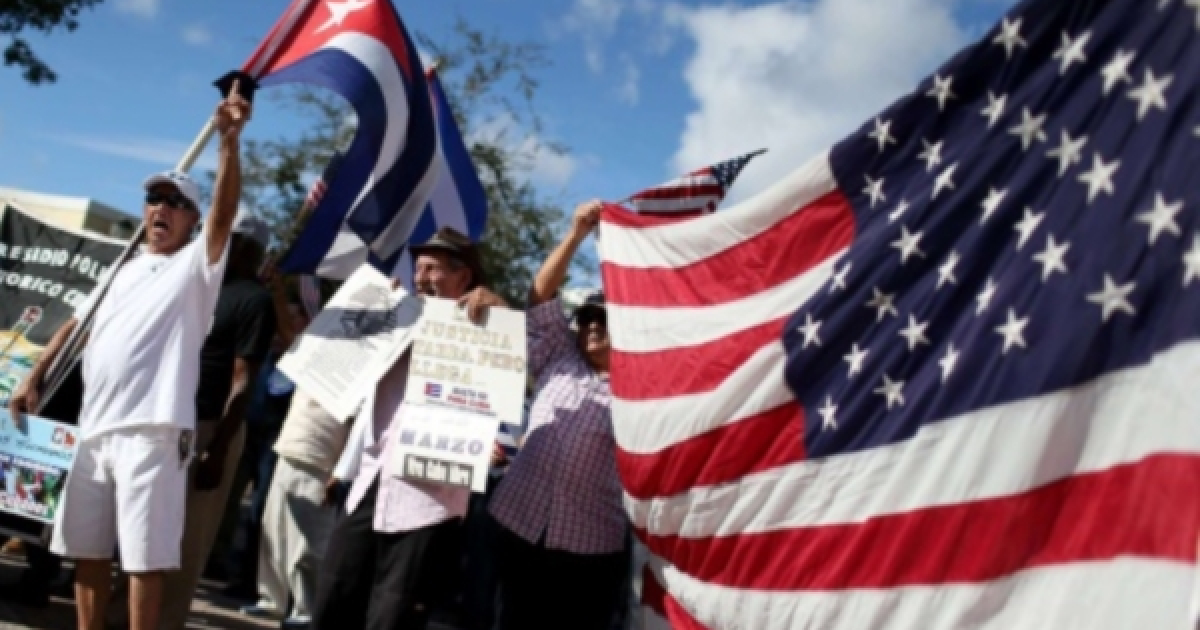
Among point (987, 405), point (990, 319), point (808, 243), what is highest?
point (808, 243)

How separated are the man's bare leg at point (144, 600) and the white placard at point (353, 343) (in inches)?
36.7

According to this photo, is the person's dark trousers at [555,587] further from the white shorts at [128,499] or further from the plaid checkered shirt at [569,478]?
the white shorts at [128,499]

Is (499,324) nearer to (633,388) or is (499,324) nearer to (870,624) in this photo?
(633,388)

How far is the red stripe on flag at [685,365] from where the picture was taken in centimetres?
417

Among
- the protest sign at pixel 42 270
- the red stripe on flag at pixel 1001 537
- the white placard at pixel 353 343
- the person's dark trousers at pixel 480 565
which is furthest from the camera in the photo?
the person's dark trousers at pixel 480 565

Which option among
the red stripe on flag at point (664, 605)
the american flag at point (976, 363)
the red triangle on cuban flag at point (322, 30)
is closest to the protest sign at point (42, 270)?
the red triangle on cuban flag at point (322, 30)

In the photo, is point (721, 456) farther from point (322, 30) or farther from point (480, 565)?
point (480, 565)

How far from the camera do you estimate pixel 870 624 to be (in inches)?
133

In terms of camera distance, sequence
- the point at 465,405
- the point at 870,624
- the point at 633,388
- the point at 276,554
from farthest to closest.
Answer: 1. the point at 276,554
2. the point at 465,405
3. the point at 633,388
4. the point at 870,624

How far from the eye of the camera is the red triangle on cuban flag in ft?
20.6

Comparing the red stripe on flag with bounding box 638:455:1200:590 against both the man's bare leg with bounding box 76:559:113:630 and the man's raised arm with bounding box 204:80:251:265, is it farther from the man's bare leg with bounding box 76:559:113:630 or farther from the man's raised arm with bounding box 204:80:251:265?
the man's bare leg with bounding box 76:559:113:630

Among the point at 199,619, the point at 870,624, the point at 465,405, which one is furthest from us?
the point at 199,619

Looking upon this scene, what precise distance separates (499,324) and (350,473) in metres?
0.95

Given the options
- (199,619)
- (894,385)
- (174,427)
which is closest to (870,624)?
(894,385)
